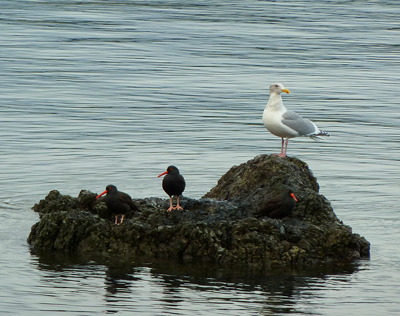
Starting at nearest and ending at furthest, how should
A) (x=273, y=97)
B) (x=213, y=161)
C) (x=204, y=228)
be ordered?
(x=204, y=228) → (x=273, y=97) → (x=213, y=161)

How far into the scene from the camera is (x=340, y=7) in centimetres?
7044

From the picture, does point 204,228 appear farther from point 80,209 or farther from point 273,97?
point 273,97

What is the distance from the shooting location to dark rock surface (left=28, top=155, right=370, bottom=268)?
1563 cm

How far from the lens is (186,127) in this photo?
29203 mm

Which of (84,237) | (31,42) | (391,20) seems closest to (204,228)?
(84,237)

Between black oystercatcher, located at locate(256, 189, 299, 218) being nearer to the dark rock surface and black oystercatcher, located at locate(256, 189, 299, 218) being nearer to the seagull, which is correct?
the dark rock surface

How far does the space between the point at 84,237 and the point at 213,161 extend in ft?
28.9

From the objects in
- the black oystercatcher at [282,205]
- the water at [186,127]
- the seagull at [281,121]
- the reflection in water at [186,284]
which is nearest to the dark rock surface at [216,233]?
the black oystercatcher at [282,205]

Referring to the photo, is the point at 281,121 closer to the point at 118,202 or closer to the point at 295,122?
the point at 295,122

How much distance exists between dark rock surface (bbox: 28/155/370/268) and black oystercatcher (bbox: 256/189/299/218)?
0.41 feet

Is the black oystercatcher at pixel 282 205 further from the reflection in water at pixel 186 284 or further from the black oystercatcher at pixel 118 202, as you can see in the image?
the black oystercatcher at pixel 118 202

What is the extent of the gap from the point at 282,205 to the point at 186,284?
7.42ft

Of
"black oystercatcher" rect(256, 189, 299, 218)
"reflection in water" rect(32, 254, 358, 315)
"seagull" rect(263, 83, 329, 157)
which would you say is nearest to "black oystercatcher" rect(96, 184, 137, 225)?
"reflection in water" rect(32, 254, 358, 315)

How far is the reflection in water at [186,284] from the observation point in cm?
1365
